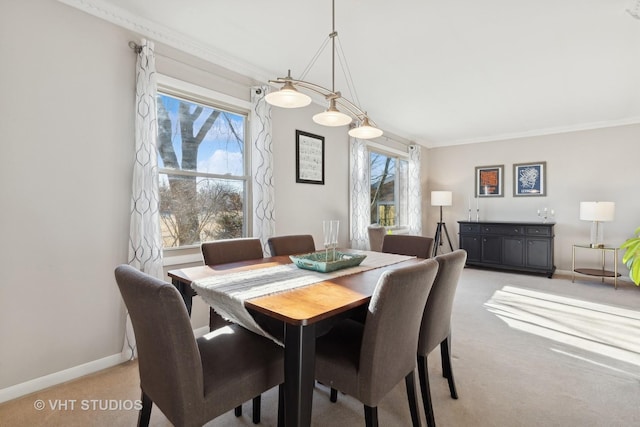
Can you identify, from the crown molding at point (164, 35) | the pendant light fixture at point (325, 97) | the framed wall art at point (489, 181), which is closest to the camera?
the pendant light fixture at point (325, 97)

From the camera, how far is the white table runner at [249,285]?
4.58 feet

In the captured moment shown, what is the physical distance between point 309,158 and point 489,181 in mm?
4050

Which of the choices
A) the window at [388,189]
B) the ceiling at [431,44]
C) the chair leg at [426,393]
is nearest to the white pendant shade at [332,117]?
the ceiling at [431,44]

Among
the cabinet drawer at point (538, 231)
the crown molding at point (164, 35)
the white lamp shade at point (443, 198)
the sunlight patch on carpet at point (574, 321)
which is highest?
the crown molding at point (164, 35)

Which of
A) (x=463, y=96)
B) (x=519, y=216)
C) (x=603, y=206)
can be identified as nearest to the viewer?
(x=463, y=96)

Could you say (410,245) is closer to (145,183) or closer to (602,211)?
(145,183)

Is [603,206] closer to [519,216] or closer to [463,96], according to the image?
[519,216]

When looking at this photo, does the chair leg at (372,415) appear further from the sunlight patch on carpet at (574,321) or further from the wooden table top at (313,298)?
the sunlight patch on carpet at (574,321)

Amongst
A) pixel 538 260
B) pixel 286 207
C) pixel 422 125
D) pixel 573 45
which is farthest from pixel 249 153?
pixel 538 260

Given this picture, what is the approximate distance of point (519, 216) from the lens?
571cm

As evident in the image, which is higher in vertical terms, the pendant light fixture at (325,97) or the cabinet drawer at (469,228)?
the pendant light fixture at (325,97)

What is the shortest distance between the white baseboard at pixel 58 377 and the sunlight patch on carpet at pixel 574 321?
3.46 m

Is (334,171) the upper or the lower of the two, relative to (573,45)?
lower

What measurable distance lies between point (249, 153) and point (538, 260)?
4858 mm
